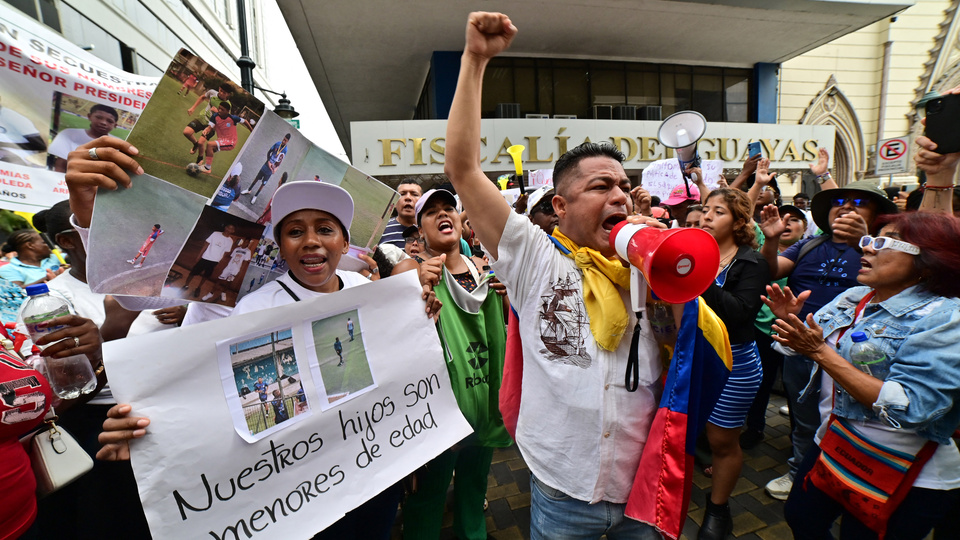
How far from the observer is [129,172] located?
4.09 feet

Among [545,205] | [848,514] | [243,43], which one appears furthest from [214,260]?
[243,43]

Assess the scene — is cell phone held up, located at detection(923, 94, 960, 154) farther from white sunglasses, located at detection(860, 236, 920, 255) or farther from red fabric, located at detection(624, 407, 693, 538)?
red fabric, located at detection(624, 407, 693, 538)

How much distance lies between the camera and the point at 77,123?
182cm

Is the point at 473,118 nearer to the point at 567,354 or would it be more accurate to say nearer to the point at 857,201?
the point at 567,354

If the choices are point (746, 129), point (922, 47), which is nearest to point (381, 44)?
point (746, 129)

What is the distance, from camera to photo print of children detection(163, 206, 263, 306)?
4.70ft

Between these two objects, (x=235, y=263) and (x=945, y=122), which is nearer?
(x=235, y=263)

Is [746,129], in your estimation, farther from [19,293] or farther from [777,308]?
[19,293]

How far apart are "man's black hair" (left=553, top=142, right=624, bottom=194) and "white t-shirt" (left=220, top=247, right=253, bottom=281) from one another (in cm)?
131

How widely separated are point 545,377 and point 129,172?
154 cm

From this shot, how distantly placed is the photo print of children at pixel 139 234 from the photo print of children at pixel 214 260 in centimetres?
3

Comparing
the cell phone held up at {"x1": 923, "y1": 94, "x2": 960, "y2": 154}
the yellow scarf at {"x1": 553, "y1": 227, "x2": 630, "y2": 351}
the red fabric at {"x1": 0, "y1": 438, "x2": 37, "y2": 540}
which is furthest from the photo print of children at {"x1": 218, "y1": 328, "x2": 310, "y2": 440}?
the cell phone held up at {"x1": 923, "y1": 94, "x2": 960, "y2": 154}

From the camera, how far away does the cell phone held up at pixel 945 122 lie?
7.29ft

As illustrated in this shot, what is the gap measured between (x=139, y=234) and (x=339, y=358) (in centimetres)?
81
